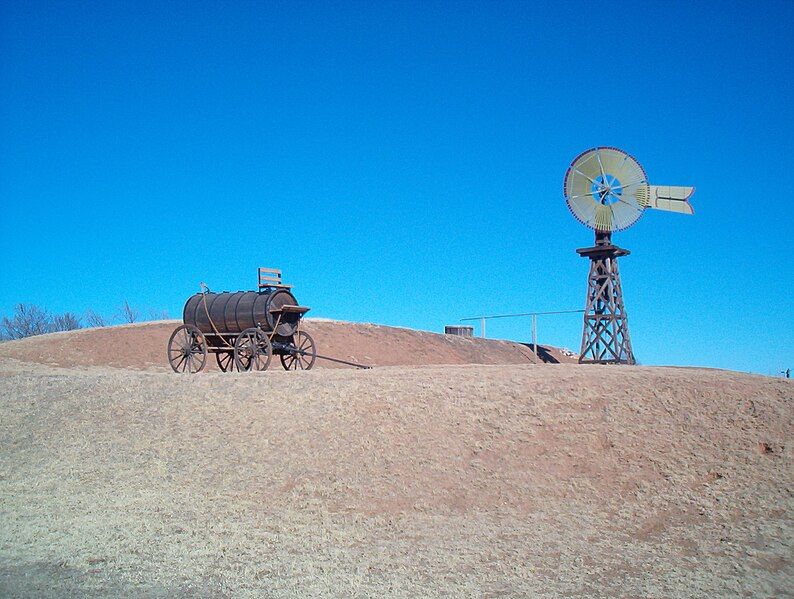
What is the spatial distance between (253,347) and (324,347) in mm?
14050

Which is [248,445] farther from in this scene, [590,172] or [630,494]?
[590,172]

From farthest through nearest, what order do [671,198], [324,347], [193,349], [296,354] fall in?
[324,347]
[671,198]
[296,354]
[193,349]

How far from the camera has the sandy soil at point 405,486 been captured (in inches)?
323

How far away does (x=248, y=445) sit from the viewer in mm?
12633

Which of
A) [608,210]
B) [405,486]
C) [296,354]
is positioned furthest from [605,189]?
[405,486]

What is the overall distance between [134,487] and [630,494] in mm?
8114

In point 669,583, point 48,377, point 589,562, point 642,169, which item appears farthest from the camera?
point 642,169

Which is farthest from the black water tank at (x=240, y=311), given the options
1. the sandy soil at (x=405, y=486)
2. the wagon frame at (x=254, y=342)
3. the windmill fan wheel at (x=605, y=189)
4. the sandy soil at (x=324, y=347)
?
the windmill fan wheel at (x=605, y=189)

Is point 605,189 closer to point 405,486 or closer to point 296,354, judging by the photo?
point 296,354

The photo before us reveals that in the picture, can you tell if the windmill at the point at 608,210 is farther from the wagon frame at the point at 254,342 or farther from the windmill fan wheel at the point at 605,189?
the wagon frame at the point at 254,342

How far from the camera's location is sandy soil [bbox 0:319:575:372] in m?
29.4

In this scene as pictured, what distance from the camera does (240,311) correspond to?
68.8 ft

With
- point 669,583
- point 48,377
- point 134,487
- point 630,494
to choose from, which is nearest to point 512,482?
point 630,494

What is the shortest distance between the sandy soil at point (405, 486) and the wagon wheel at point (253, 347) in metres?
4.54
